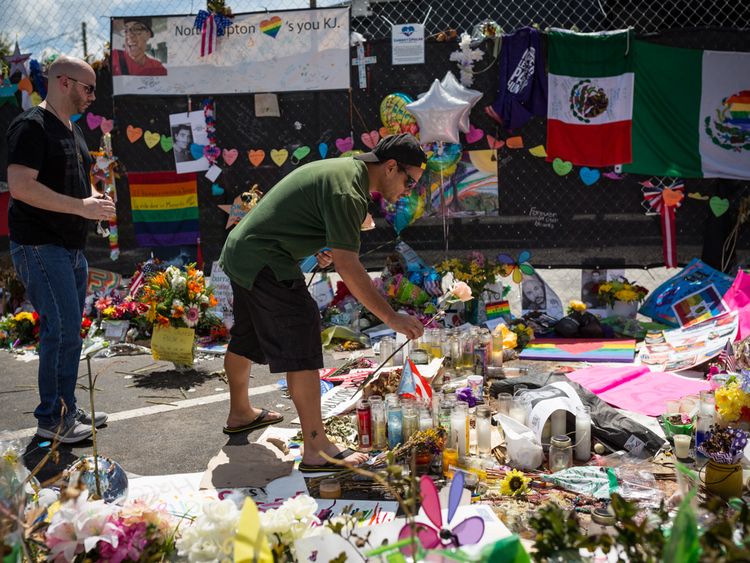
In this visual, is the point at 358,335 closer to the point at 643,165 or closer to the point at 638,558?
the point at 643,165

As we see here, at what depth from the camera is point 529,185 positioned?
7.00 metres

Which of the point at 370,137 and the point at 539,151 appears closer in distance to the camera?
the point at 539,151

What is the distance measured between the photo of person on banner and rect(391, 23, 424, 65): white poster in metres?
2.60

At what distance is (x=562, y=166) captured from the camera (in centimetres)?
689

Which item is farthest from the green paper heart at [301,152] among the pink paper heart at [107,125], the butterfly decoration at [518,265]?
the butterfly decoration at [518,265]

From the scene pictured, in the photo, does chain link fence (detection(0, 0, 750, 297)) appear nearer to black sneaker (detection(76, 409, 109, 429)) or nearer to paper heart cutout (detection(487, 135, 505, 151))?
paper heart cutout (detection(487, 135, 505, 151))

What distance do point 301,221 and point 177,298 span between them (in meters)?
2.76

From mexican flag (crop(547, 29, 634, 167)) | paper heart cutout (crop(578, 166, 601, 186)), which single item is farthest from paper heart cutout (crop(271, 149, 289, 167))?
paper heart cutout (crop(578, 166, 601, 186))

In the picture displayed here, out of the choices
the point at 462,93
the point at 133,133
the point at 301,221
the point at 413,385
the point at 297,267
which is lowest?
the point at 413,385

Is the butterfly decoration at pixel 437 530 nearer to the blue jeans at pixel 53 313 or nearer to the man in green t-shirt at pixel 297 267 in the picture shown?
the man in green t-shirt at pixel 297 267

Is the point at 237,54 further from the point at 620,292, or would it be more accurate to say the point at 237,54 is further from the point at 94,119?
the point at 620,292

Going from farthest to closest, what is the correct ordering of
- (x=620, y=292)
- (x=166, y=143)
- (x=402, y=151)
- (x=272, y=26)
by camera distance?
(x=166, y=143) → (x=272, y=26) → (x=620, y=292) → (x=402, y=151)

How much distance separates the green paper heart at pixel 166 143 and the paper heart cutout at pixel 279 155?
4.00 ft

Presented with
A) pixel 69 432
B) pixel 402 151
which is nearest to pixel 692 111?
pixel 402 151
